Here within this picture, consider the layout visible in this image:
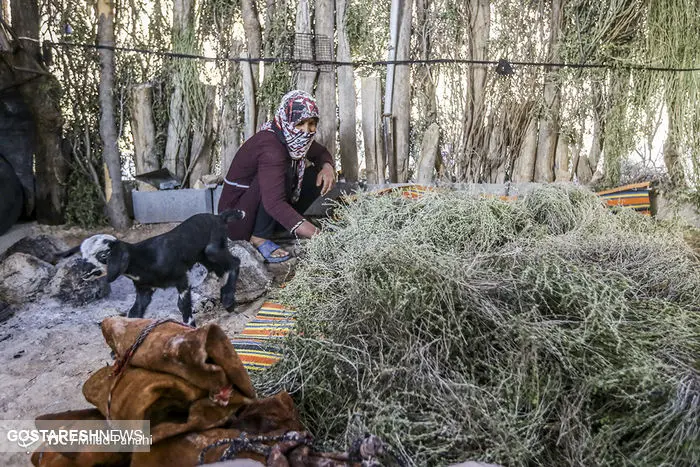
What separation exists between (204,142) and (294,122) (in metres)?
0.94

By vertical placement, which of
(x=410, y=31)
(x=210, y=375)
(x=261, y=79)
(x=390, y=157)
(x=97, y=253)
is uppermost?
(x=410, y=31)

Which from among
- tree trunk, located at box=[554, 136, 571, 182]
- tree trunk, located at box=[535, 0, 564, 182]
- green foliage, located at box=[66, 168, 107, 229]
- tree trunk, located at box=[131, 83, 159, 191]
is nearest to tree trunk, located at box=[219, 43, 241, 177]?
tree trunk, located at box=[131, 83, 159, 191]

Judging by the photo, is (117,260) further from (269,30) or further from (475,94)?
(475,94)

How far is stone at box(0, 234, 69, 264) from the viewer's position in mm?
3344

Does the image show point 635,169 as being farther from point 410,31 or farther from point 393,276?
point 393,276

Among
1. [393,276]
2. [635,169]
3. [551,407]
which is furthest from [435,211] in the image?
[635,169]

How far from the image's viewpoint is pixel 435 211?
9.28 ft

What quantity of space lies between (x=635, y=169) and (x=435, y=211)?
8.92ft

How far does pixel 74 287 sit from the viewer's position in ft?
9.84

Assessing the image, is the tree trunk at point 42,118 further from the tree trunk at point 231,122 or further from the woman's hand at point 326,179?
the woman's hand at point 326,179

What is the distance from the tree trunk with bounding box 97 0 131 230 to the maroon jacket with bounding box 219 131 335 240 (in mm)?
783

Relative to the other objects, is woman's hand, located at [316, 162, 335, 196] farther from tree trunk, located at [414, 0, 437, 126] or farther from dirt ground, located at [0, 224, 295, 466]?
tree trunk, located at [414, 0, 437, 126]

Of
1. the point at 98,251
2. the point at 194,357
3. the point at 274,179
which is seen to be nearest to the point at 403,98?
the point at 274,179

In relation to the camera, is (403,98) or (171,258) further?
(403,98)
